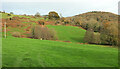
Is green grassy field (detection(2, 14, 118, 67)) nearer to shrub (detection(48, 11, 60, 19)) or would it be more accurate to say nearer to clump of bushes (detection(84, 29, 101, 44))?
clump of bushes (detection(84, 29, 101, 44))

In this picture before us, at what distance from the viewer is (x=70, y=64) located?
664cm

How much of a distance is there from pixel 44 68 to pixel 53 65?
0.60 metres

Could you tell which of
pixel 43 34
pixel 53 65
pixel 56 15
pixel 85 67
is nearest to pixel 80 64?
pixel 85 67

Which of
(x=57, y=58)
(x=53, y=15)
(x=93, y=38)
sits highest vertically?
(x=53, y=15)

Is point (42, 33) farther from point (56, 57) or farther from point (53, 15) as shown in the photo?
point (53, 15)

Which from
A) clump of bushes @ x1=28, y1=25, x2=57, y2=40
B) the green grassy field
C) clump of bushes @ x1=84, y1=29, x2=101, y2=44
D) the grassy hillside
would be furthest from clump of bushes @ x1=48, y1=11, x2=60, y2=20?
the grassy hillside

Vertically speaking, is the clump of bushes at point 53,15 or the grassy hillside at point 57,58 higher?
the clump of bushes at point 53,15

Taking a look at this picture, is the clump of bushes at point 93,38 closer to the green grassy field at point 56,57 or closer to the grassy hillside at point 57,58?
the green grassy field at point 56,57

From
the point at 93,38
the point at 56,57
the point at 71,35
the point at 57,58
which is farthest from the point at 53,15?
the point at 57,58

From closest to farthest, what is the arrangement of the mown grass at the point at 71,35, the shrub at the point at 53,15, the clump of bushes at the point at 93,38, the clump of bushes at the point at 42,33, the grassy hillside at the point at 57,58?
1. the grassy hillside at the point at 57,58
2. the clump of bushes at the point at 93,38
3. the clump of bushes at the point at 42,33
4. the mown grass at the point at 71,35
5. the shrub at the point at 53,15

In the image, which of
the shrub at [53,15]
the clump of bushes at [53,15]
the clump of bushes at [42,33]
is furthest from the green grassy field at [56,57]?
the shrub at [53,15]

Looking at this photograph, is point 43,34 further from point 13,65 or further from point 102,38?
point 13,65

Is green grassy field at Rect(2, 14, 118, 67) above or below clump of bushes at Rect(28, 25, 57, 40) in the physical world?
below

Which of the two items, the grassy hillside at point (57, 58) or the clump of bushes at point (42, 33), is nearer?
the grassy hillside at point (57, 58)
